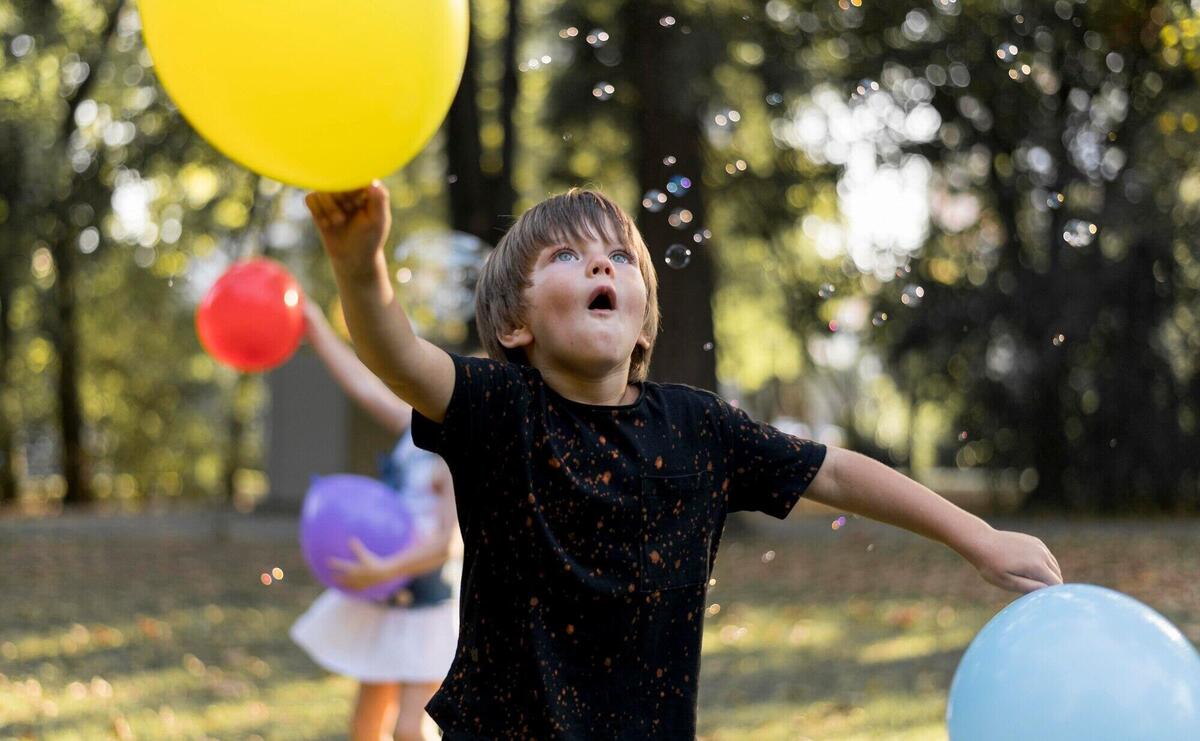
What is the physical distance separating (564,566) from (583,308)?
437mm

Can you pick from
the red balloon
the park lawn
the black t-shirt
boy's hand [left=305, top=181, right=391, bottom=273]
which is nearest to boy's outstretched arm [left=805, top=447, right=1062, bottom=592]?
the black t-shirt

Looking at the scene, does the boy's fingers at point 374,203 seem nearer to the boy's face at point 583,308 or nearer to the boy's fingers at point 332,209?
the boy's fingers at point 332,209

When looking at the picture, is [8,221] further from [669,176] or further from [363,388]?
[363,388]

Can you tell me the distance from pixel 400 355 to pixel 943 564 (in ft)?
34.8

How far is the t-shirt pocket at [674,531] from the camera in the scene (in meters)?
2.38

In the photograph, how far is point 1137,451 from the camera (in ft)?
53.3

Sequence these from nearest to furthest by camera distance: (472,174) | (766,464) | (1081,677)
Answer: (1081,677)
(766,464)
(472,174)

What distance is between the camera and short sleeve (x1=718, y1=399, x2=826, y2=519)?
8.41 feet

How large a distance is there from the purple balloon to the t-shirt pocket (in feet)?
6.36

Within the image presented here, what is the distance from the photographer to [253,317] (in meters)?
4.76

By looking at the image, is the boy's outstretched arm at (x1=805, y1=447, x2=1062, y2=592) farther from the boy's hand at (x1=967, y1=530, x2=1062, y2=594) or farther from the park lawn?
the park lawn

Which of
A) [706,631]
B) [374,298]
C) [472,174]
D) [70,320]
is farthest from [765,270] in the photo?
[374,298]

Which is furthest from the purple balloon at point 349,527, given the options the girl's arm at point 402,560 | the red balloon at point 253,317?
the red balloon at point 253,317

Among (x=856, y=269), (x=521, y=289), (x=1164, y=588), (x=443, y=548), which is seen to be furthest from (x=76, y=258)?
(x=521, y=289)
